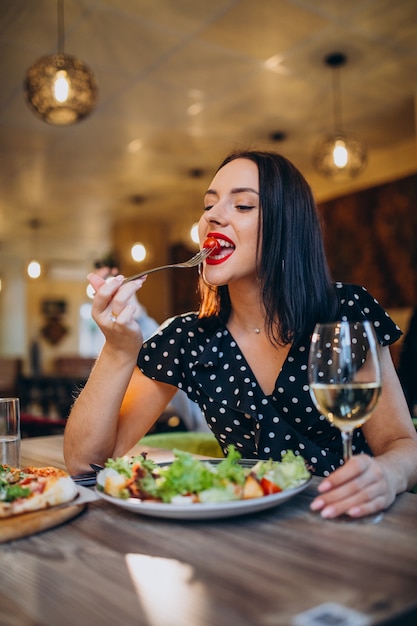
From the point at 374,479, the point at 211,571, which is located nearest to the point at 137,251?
the point at 374,479

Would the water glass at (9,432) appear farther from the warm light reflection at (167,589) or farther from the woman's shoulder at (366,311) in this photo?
the woman's shoulder at (366,311)

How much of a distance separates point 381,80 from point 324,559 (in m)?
4.58

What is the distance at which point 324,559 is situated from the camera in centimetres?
67

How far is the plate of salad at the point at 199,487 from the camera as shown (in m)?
0.79

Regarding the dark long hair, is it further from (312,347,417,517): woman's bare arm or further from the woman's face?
Answer: (312,347,417,517): woman's bare arm

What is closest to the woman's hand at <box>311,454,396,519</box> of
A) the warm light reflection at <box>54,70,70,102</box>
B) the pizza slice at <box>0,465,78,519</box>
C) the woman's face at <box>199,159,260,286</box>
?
the pizza slice at <box>0,465,78,519</box>

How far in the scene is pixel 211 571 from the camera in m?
0.65

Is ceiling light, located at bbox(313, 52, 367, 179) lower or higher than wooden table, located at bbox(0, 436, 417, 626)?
higher

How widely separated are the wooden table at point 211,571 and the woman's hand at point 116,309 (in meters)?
0.39

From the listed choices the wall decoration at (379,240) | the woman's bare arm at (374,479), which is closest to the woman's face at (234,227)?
the woman's bare arm at (374,479)

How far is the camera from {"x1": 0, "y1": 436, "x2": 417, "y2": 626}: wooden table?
55cm

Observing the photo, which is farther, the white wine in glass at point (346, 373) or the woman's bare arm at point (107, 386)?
Answer: the woman's bare arm at point (107, 386)

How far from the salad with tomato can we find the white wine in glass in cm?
10

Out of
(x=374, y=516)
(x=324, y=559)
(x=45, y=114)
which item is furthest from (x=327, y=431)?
(x=45, y=114)
